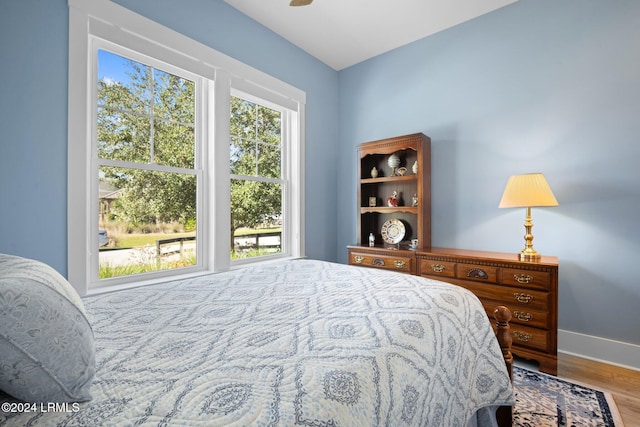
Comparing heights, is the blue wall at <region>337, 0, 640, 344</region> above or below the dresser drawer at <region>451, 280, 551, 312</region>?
above

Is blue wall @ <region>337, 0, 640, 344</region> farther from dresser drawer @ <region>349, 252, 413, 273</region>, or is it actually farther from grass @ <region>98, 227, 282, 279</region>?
grass @ <region>98, 227, 282, 279</region>

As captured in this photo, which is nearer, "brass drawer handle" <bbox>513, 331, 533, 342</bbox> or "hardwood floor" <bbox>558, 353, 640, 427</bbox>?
"hardwood floor" <bbox>558, 353, 640, 427</bbox>

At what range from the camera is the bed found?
1.90 feet

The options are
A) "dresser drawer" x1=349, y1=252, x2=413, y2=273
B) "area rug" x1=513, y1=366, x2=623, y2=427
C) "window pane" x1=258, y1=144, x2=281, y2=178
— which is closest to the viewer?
"area rug" x1=513, y1=366, x2=623, y2=427

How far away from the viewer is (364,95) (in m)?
3.68

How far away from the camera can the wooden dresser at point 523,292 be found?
6.89ft

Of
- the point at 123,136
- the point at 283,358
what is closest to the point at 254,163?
the point at 123,136

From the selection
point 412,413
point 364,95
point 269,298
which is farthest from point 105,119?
point 364,95

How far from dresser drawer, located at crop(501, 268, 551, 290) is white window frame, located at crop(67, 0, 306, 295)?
194 cm

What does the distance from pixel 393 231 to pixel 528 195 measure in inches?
53.4

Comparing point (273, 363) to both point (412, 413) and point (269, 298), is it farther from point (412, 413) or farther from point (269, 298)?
point (269, 298)

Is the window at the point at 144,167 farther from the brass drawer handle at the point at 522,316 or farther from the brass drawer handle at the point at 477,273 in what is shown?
the brass drawer handle at the point at 522,316

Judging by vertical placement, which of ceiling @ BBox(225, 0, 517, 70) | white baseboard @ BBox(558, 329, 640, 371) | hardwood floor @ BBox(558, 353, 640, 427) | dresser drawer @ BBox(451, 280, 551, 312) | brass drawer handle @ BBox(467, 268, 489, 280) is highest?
ceiling @ BBox(225, 0, 517, 70)

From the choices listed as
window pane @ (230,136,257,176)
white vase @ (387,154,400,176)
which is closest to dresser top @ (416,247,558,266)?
white vase @ (387,154,400,176)
